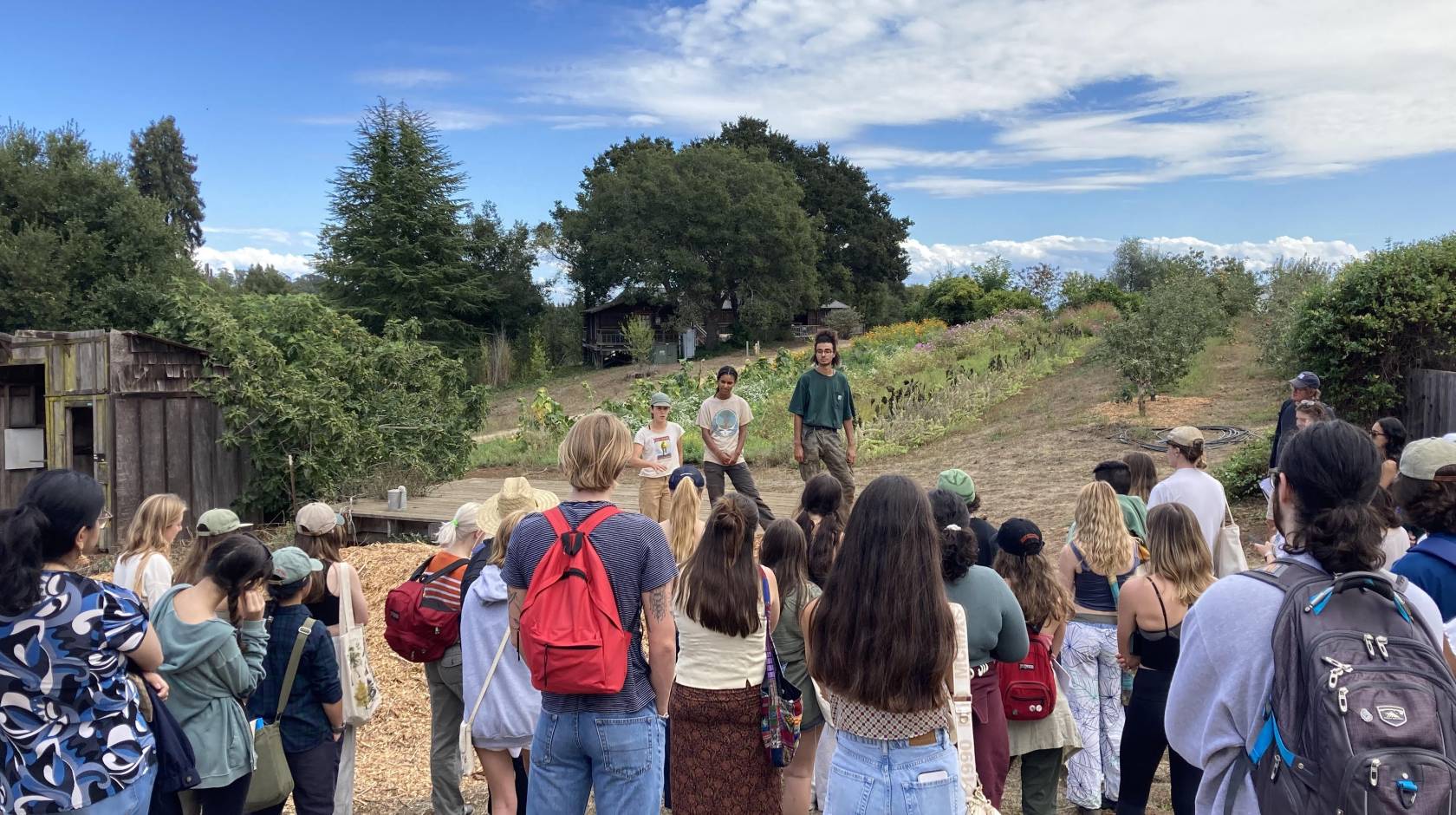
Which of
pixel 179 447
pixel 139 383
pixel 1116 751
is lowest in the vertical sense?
pixel 1116 751

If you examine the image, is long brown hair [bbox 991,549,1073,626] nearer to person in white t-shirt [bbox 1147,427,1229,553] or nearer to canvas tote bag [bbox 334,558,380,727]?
person in white t-shirt [bbox 1147,427,1229,553]

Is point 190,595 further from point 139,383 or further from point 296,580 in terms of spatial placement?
point 139,383

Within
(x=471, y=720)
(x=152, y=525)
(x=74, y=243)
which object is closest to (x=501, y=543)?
(x=471, y=720)

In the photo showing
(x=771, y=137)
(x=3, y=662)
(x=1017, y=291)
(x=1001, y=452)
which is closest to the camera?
(x=3, y=662)

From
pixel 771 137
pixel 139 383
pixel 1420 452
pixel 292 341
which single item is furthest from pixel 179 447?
pixel 771 137

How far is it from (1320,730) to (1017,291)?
39218 millimetres

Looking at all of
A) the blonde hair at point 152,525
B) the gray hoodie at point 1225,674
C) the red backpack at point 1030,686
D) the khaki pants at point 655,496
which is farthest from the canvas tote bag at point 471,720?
the khaki pants at point 655,496

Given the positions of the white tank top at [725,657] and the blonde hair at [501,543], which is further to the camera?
the blonde hair at [501,543]

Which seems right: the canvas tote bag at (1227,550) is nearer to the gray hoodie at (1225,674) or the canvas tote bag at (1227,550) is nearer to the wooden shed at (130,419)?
the gray hoodie at (1225,674)

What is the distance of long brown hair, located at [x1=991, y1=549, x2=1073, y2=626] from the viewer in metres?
3.92

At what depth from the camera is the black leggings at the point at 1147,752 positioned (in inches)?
146

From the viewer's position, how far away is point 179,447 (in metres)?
13.2

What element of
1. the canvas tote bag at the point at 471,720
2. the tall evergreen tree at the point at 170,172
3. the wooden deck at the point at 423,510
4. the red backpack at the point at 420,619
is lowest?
the wooden deck at the point at 423,510

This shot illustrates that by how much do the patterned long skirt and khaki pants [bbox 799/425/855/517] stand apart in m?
4.99
